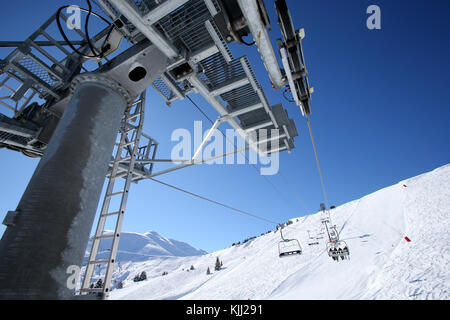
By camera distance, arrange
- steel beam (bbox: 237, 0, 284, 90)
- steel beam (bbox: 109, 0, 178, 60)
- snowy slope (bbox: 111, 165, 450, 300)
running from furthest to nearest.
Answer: snowy slope (bbox: 111, 165, 450, 300)
steel beam (bbox: 109, 0, 178, 60)
steel beam (bbox: 237, 0, 284, 90)

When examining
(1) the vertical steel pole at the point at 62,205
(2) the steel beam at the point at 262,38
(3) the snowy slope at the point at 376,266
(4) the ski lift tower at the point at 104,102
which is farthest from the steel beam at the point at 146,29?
(3) the snowy slope at the point at 376,266

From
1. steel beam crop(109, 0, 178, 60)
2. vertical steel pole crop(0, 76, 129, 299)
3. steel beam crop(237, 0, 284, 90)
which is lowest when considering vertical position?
vertical steel pole crop(0, 76, 129, 299)

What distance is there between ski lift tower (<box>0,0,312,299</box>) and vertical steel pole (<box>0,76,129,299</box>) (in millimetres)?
12

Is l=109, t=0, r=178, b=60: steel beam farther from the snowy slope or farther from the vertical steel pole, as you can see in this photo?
the snowy slope

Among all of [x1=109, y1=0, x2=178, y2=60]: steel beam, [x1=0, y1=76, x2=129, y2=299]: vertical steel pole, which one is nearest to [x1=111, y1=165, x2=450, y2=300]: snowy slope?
[x1=0, y1=76, x2=129, y2=299]: vertical steel pole

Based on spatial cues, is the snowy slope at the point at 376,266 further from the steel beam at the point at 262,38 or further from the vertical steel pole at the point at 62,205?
the vertical steel pole at the point at 62,205

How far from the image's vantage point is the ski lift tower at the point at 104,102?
266 centimetres

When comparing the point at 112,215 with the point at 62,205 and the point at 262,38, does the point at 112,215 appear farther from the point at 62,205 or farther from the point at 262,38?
the point at 262,38

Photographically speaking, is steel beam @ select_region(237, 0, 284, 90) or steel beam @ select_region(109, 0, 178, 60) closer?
steel beam @ select_region(237, 0, 284, 90)

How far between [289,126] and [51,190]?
6.91 meters

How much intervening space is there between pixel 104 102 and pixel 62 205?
1.91 m

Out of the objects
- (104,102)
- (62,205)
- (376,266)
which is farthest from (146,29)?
(376,266)

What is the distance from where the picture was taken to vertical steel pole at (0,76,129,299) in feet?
8.08

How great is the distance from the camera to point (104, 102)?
3773 millimetres
